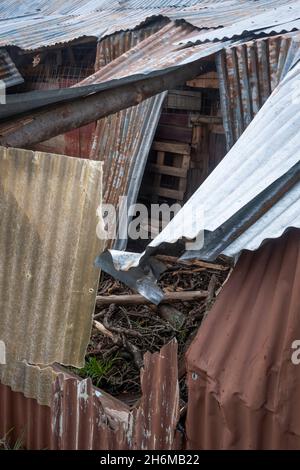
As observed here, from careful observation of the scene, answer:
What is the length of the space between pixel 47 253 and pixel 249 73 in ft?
8.54

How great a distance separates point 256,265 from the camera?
8.05ft

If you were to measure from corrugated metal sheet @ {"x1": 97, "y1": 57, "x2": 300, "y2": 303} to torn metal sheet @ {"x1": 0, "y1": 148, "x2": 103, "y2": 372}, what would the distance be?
2.01 ft

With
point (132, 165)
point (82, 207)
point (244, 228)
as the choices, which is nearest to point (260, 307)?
point (244, 228)

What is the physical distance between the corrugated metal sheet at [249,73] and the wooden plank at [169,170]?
1.41 m

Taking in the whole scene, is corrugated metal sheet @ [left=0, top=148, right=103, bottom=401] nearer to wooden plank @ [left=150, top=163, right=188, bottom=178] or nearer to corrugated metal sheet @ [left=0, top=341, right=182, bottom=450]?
corrugated metal sheet @ [left=0, top=341, right=182, bottom=450]

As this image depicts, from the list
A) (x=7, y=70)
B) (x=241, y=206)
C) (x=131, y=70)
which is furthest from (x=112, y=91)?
(x=7, y=70)

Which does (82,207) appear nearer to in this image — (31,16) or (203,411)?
(203,411)

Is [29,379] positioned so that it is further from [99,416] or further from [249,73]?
[249,73]

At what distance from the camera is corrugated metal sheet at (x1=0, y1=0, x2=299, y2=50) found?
5.56 m

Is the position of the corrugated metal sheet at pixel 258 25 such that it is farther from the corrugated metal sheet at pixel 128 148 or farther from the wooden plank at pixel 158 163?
the wooden plank at pixel 158 163

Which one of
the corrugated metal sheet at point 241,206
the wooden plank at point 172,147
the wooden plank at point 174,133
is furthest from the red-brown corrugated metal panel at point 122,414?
the wooden plank at point 174,133

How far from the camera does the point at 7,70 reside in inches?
288

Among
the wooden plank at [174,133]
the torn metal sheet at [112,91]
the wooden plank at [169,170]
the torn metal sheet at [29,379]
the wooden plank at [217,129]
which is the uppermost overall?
the wooden plank at [174,133]

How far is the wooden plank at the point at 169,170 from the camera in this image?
6.20 m
